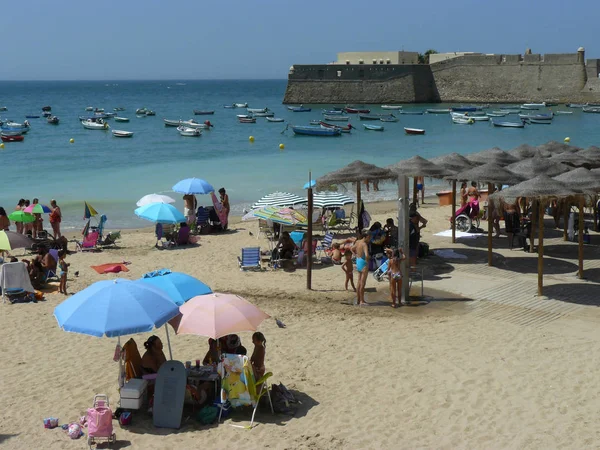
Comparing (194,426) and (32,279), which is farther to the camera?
(32,279)

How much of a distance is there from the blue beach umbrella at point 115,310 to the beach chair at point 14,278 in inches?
187

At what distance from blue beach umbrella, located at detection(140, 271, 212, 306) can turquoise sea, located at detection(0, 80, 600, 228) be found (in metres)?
13.6

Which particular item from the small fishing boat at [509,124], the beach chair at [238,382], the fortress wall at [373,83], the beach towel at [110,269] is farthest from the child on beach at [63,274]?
the fortress wall at [373,83]

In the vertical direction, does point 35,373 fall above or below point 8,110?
below

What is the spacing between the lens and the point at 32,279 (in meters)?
12.3

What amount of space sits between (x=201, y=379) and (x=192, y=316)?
26.3 inches

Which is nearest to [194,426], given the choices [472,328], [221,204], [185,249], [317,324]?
[317,324]

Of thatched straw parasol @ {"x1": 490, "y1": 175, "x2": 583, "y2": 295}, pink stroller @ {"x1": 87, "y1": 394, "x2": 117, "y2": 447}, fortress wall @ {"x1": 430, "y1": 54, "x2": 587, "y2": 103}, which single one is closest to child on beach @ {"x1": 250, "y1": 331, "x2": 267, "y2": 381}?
pink stroller @ {"x1": 87, "y1": 394, "x2": 117, "y2": 447}

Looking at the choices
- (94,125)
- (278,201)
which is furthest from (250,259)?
(94,125)

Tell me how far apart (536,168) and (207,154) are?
32.2 meters

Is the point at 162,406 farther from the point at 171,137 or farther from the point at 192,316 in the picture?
the point at 171,137

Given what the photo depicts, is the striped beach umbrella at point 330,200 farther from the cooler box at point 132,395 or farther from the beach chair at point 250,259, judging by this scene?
the cooler box at point 132,395

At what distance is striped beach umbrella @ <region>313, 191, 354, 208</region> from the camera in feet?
53.6

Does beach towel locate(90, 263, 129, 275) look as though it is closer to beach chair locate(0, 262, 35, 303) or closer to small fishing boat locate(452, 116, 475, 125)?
beach chair locate(0, 262, 35, 303)
